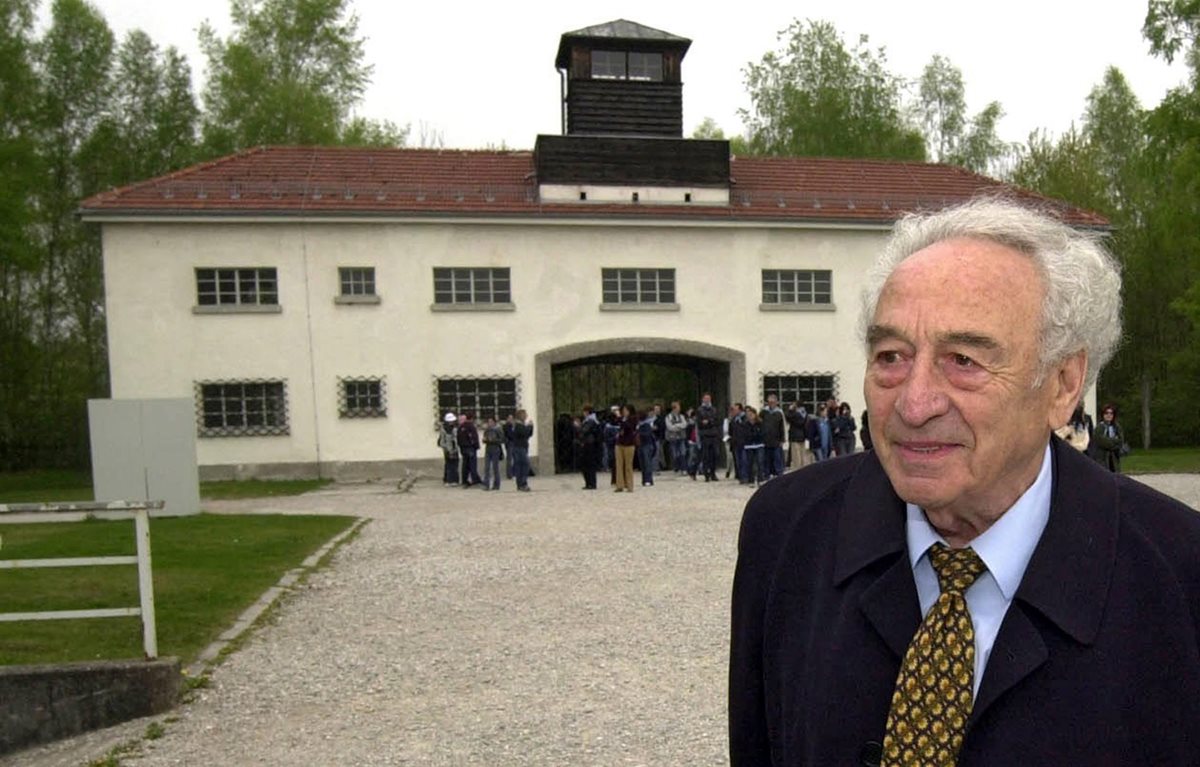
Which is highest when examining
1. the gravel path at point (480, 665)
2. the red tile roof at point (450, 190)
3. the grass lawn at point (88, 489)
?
the red tile roof at point (450, 190)

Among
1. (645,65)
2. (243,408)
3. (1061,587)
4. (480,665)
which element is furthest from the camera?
(645,65)

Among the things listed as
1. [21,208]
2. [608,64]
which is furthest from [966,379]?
[21,208]

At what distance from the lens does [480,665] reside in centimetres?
735

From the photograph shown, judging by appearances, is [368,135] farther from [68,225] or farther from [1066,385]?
[1066,385]

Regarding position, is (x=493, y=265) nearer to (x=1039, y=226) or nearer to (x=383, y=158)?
(x=383, y=158)

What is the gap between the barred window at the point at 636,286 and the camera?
27.4 metres

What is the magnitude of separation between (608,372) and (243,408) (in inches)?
369

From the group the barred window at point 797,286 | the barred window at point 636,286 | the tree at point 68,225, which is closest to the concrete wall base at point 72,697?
the barred window at point 636,286

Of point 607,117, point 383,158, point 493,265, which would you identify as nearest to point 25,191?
point 383,158

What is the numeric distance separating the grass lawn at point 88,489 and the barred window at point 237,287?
4.22 meters

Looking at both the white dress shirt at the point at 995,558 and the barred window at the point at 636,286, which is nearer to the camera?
the white dress shirt at the point at 995,558

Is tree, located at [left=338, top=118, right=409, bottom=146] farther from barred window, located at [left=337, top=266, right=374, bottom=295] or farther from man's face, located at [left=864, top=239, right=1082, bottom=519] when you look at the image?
man's face, located at [left=864, top=239, right=1082, bottom=519]

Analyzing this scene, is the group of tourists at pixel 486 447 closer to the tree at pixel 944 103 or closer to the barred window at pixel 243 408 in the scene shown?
the barred window at pixel 243 408

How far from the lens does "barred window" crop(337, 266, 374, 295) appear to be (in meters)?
26.3
